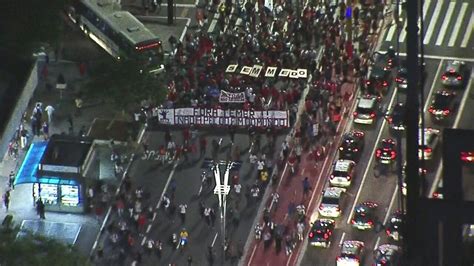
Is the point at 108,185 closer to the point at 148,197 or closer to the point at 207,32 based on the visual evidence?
the point at 148,197

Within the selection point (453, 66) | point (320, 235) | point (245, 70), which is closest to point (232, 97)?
point (245, 70)

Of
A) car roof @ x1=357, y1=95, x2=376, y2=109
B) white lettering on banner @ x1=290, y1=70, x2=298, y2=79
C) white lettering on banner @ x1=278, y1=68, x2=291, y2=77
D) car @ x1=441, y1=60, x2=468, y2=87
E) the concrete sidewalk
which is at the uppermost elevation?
car @ x1=441, y1=60, x2=468, y2=87

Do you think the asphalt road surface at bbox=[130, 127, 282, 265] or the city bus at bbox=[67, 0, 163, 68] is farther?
the city bus at bbox=[67, 0, 163, 68]

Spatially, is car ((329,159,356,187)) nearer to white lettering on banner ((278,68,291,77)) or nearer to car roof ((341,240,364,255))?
car roof ((341,240,364,255))

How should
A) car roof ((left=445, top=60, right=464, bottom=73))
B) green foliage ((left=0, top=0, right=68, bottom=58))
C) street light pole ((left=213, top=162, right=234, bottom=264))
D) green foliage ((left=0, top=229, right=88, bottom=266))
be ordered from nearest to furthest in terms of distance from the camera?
green foliage ((left=0, top=229, right=88, bottom=266))
green foliage ((left=0, top=0, right=68, bottom=58))
street light pole ((left=213, top=162, right=234, bottom=264))
car roof ((left=445, top=60, right=464, bottom=73))

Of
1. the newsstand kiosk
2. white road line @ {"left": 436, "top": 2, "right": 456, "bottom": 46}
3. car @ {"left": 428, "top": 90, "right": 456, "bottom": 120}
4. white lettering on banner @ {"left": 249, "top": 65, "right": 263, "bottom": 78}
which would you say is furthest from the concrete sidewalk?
white road line @ {"left": 436, "top": 2, "right": 456, "bottom": 46}

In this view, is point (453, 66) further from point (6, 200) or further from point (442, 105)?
point (6, 200)

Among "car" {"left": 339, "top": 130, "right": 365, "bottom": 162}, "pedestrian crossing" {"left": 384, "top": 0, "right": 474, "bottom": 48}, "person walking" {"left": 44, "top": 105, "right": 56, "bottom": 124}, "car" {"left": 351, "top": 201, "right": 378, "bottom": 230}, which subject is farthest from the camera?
"pedestrian crossing" {"left": 384, "top": 0, "right": 474, "bottom": 48}
